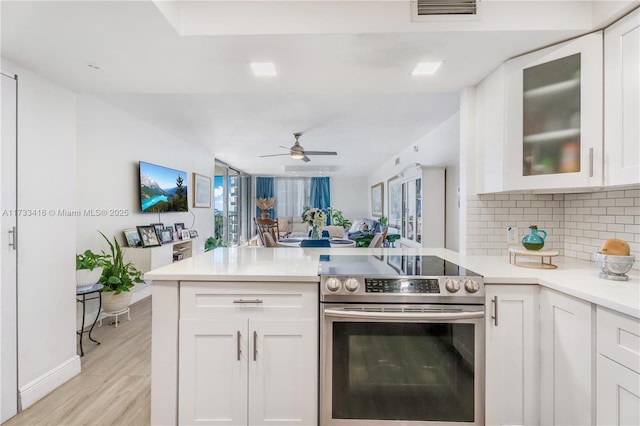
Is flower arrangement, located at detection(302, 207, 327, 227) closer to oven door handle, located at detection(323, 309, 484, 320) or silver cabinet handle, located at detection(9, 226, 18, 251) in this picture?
oven door handle, located at detection(323, 309, 484, 320)

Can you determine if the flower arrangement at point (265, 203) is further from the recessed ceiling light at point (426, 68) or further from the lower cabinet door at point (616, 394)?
the lower cabinet door at point (616, 394)

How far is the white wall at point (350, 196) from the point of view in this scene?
10.3 m

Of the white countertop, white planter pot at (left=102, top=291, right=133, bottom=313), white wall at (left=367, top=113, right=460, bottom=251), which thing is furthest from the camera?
white wall at (left=367, top=113, right=460, bottom=251)

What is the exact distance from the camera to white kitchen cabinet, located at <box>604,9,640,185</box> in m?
1.37

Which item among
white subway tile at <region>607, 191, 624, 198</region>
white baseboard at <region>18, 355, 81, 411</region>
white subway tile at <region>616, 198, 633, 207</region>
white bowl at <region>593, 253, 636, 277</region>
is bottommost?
white baseboard at <region>18, 355, 81, 411</region>

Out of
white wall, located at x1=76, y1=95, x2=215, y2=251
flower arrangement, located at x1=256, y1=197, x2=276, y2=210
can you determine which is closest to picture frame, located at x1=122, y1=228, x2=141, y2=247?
white wall, located at x1=76, y1=95, x2=215, y2=251

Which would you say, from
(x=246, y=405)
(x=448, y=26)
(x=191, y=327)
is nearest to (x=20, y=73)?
(x=191, y=327)

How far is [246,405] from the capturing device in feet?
4.90

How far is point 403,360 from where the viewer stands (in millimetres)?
1464

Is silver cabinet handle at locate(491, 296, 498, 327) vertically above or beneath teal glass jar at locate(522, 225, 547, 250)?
beneath

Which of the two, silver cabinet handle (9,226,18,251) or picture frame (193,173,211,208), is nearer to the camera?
silver cabinet handle (9,226,18,251)

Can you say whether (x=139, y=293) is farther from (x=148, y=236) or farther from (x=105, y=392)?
(x=105, y=392)

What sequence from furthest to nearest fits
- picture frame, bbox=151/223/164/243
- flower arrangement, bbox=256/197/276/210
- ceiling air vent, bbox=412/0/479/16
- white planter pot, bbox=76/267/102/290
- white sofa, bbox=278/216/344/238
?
flower arrangement, bbox=256/197/276/210 → white sofa, bbox=278/216/344/238 → picture frame, bbox=151/223/164/243 → white planter pot, bbox=76/267/102/290 → ceiling air vent, bbox=412/0/479/16

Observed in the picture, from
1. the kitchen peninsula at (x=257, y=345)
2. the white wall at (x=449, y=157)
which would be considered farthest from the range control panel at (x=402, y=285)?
the white wall at (x=449, y=157)
